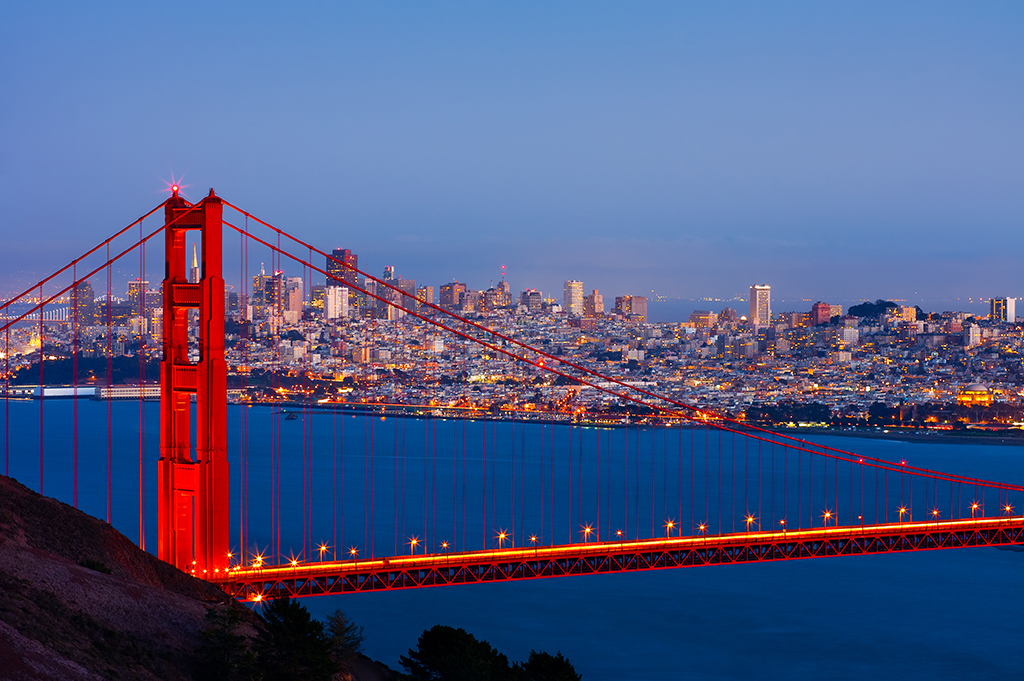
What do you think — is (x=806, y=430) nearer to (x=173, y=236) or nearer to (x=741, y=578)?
(x=741, y=578)

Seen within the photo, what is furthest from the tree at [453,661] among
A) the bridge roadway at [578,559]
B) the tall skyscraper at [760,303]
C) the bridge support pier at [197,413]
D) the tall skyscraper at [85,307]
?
the tall skyscraper at [760,303]

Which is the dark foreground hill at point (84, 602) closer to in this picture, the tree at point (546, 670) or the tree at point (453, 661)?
the tree at point (453, 661)

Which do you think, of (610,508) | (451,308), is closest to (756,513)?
(610,508)

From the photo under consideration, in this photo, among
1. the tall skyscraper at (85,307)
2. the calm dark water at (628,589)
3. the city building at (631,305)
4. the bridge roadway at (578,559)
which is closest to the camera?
the bridge roadway at (578,559)

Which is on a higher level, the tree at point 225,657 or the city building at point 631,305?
the city building at point 631,305

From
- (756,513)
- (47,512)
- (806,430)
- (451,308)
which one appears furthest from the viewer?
(451,308)

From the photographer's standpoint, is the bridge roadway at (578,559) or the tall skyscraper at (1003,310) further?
the tall skyscraper at (1003,310)

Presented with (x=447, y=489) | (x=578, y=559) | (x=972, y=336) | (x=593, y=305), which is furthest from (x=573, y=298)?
(x=578, y=559)

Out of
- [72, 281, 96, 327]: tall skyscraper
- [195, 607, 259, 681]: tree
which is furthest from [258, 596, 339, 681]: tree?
[72, 281, 96, 327]: tall skyscraper

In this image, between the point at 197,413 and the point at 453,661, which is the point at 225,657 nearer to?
the point at 453,661
